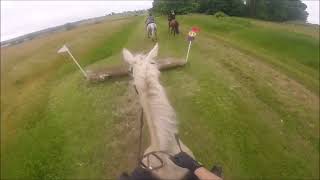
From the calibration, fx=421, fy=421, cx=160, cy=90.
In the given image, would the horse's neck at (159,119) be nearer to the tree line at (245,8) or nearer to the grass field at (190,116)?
the grass field at (190,116)

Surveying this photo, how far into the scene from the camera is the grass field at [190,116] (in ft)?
50.0

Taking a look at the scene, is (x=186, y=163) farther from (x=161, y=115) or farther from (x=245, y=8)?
(x=245, y=8)

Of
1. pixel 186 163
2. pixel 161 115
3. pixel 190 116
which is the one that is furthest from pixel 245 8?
pixel 186 163

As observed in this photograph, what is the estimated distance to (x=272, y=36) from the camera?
35750 mm

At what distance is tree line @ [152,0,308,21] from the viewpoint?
4488cm

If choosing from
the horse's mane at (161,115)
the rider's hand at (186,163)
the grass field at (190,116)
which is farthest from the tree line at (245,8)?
the rider's hand at (186,163)

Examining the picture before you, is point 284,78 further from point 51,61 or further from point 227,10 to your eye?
point 227,10

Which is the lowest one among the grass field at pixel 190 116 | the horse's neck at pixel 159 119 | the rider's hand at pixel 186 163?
the grass field at pixel 190 116

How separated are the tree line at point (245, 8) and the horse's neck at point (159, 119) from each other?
38.0 metres

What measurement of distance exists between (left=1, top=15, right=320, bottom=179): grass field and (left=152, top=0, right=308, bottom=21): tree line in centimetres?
1551

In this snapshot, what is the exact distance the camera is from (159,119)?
586 cm

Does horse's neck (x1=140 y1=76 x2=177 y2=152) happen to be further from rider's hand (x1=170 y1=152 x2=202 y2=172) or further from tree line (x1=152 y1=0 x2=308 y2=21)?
tree line (x1=152 y1=0 x2=308 y2=21)

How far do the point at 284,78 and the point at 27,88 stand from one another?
51.4ft

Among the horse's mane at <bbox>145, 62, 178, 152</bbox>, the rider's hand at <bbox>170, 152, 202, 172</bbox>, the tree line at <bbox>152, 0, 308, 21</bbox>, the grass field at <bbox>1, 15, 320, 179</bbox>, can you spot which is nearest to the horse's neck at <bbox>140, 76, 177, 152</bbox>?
the horse's mane at <bbox>145, 62, 178, 152</bbox>
